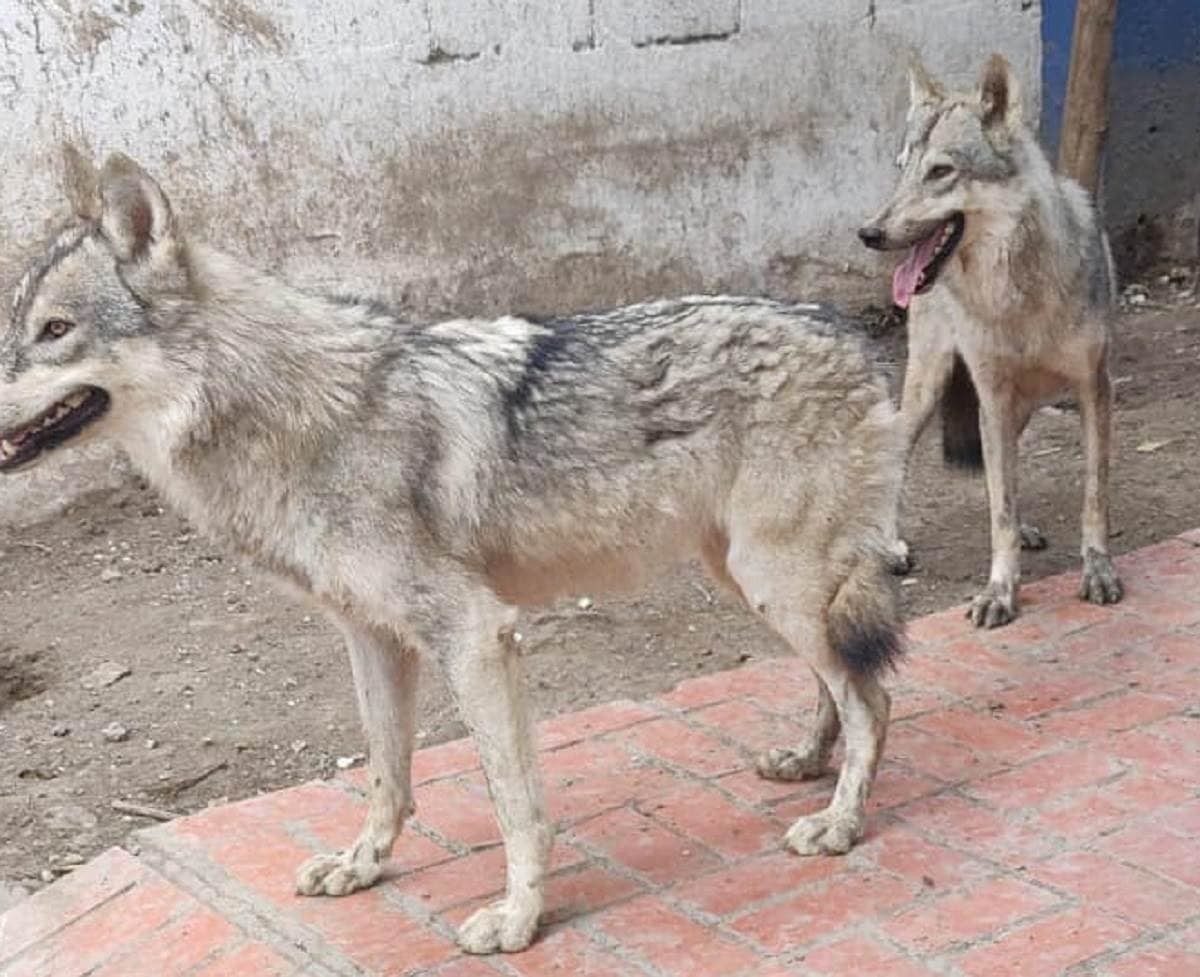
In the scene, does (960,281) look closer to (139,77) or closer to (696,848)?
(696,848)

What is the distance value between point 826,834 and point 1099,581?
6.71 feet

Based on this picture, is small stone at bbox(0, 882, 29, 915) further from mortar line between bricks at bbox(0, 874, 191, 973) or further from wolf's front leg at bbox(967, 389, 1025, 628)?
wolf's front leg at bbox(967, 389, 1025, 628)

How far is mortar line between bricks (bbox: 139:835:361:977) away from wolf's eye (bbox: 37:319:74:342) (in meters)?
1.41

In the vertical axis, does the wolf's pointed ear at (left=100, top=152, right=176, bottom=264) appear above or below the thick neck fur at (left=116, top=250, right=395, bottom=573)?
above

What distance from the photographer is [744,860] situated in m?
4.41

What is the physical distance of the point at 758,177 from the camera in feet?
29.1

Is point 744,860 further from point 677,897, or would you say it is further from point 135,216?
point 135,216

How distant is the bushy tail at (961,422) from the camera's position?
23.0 feet

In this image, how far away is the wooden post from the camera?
820cm

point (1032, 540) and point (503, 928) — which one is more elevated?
point (503, 928)

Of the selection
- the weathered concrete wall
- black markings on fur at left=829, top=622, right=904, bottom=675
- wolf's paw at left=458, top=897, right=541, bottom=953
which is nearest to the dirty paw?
black markings on fur at left=829, top=622, right=904, bottom=675

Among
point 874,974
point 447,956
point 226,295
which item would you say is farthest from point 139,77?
point 874,974

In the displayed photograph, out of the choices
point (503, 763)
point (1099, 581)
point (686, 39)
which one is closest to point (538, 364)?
point (503, 763)

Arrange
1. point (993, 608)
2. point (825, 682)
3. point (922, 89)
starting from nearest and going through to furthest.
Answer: point (825, 682) < point (993, 608) < point (922, 89)
